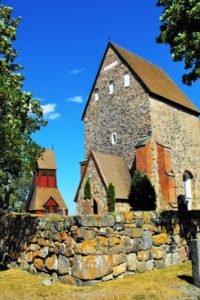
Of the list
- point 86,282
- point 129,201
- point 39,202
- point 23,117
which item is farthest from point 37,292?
point 39,202

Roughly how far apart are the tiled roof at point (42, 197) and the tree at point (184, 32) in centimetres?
3354

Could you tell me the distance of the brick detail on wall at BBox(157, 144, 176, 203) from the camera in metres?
26.2

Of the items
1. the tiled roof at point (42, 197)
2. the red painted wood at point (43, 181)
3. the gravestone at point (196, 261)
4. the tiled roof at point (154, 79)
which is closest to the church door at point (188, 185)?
the tiled roof at point (154, 79)

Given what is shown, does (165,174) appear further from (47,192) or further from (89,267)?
(47,192)

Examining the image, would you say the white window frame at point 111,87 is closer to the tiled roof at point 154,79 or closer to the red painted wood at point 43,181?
the tiled roof at point 154,79

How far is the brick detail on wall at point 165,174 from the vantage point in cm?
2616

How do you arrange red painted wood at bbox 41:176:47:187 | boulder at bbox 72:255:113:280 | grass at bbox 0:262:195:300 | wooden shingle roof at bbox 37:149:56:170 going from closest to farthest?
grass at bbox 0:262:195:300
boulder at bbox 72:255:113:280
red painted wood at bbox 41:176:47:187
wooden shingle roof at bbox 37:149:56:170

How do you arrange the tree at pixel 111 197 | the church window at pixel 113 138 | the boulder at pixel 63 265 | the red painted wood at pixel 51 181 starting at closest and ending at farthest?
the boulder at pixel 63 265, the tree at pixel 111 197, the church window at pixel 113 138, the red painted wood at pixel 51 181

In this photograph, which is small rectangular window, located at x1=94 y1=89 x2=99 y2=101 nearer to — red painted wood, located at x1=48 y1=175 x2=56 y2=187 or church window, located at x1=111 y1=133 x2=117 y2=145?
church window, located at x1=111 y1=133 x2=117 y2=145

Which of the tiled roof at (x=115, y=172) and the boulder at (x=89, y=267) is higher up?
the tiled roof at (x=115, y=172)

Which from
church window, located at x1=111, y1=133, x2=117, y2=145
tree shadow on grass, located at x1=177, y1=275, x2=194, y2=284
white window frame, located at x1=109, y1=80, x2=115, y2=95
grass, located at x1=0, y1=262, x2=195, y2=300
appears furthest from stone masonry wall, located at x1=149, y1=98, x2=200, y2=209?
grass, located at x1=0, y1=262, x2=195, y2=300

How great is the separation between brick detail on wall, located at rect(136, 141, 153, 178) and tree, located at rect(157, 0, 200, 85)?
583 inches

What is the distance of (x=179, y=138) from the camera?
30375mm

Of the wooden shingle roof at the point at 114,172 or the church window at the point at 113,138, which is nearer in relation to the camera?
the wooden shingle roof at the point at 114,172
